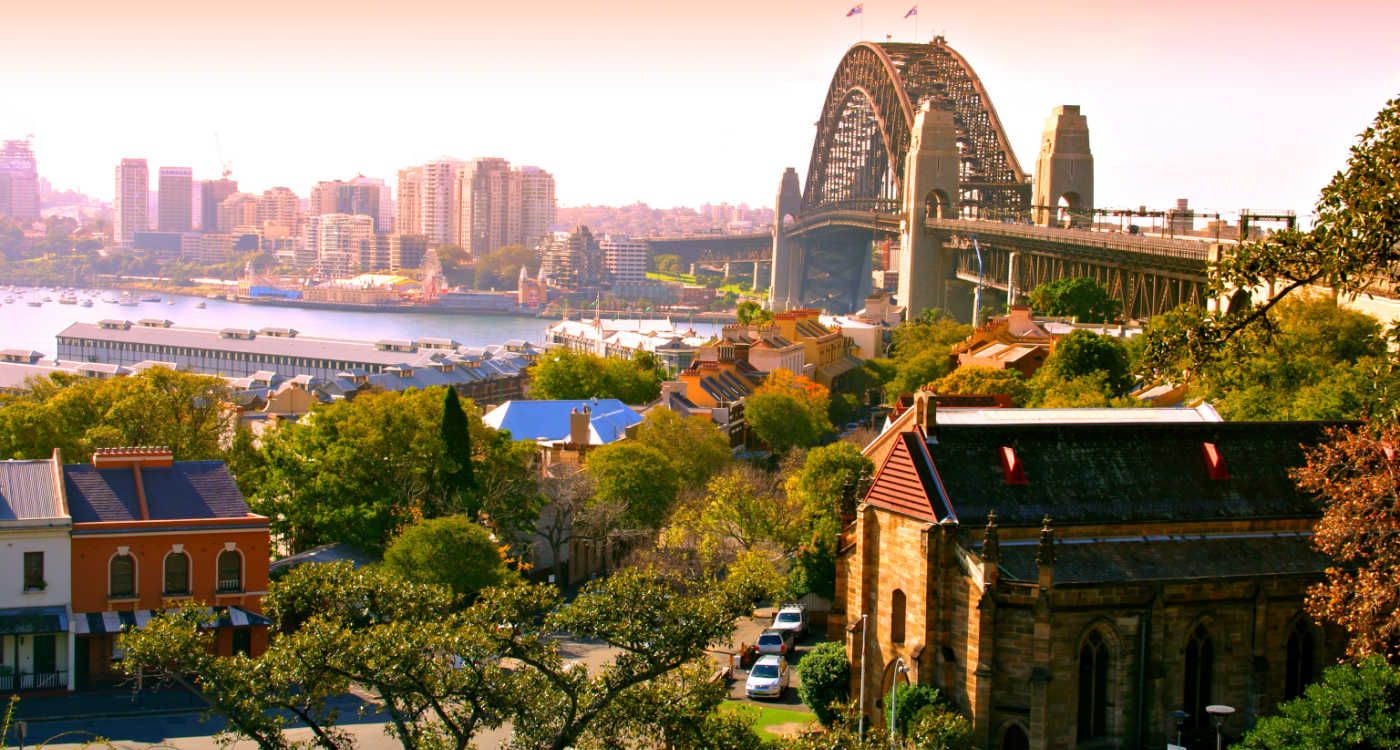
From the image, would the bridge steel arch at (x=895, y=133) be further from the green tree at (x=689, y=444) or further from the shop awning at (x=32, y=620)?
the shop awning at (x=32, y=620)

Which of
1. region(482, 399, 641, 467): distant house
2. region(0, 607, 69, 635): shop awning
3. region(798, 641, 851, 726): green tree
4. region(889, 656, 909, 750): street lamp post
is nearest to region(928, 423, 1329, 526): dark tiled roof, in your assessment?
region(889, 656, 909, 750): street lamp post

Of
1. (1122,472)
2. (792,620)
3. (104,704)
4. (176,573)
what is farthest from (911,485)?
(176,573)

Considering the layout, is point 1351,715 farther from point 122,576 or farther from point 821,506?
point 122,576

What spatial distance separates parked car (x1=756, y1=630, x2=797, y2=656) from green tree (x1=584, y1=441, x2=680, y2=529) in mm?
10143

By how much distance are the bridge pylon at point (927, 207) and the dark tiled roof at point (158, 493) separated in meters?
83.5

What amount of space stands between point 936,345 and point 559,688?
2486 inches

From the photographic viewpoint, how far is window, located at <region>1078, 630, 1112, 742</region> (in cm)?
2803

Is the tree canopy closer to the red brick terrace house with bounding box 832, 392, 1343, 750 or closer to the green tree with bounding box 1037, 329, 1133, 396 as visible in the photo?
the green tree with bounding box 1037, 329, 1133, 396

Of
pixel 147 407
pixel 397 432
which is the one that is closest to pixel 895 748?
pixel 397 432

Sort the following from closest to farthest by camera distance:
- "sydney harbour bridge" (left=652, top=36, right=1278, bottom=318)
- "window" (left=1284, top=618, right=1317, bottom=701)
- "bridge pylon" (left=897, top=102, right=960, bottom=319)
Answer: "window" (left=1284, top=618, right=1317, bottom=701) → "sydney harbour bridge" (left=652, top=36, right=1278, bottom=318) → "bridge pylon" (left=897, top=102, right=960, bottom=319)

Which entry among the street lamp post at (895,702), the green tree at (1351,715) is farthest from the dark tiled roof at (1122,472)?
the green tree at (1351,715)

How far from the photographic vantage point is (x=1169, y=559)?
2906 cm

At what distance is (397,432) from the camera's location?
45.0 metres

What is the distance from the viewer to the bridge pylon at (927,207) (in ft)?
390
